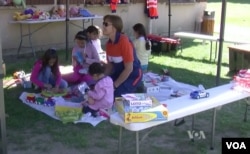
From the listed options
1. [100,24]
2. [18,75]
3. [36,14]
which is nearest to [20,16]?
[36,14]

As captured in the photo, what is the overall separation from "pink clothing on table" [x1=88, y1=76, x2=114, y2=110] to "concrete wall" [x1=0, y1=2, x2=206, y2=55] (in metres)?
4.15

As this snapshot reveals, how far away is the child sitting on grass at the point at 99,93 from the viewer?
4828 mm

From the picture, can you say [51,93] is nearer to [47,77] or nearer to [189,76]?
[47,77]

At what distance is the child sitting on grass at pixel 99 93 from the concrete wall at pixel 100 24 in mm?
4066

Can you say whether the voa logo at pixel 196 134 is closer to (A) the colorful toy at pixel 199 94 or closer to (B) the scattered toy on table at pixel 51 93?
(A) the colorful toy at pixel 199 94

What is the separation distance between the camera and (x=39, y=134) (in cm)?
456

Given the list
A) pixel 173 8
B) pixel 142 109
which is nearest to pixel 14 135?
pixel 142 109

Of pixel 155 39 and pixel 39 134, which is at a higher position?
pixel 155 39

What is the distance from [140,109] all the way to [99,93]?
1808 mm

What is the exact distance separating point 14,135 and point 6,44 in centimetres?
447

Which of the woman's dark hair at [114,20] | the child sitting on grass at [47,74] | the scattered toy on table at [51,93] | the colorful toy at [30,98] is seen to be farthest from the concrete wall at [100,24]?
the woman's dark hair at [114,20]

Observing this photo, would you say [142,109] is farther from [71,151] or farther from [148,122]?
[71,151]

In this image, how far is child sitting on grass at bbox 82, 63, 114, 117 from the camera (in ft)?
15.8

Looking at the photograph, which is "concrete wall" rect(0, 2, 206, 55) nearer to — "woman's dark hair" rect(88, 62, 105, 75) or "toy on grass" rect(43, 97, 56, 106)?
"toy on grass" rect(43, 97, 56, 106)
